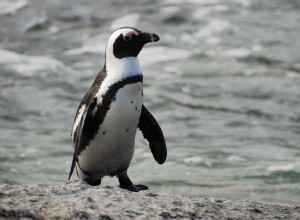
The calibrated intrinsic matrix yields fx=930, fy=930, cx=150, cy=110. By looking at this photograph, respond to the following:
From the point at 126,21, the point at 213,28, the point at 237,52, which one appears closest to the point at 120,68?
the point at 237,52

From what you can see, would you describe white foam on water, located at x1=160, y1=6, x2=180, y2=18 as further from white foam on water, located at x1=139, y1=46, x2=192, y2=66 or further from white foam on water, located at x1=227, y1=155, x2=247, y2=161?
white foam on water, located at x1=227, y1=155, x2=247, y2=161

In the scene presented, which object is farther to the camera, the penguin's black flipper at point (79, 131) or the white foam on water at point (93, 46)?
the white foam on water at point (93, 46)

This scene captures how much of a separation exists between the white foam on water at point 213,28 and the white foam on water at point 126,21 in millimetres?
1083

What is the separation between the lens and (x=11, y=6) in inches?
650

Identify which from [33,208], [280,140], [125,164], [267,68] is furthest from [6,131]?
[33,208]

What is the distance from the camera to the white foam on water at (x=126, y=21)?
1500 cm

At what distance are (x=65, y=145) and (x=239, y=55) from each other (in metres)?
4.42

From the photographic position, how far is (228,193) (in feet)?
27.4

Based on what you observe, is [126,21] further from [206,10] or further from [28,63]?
[28,63]

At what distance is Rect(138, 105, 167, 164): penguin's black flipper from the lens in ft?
17.7

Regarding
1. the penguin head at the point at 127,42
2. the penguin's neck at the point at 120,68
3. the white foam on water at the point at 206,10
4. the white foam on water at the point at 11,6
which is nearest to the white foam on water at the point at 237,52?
the white foam on water at the point at 206,10

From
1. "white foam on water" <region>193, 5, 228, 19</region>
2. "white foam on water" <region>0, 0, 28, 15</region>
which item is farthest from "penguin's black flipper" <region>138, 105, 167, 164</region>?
"white foam on water" <region>0, 0, 28, 15</region>

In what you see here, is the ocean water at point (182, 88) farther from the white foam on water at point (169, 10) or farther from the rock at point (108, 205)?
the rock at point (108, 205)

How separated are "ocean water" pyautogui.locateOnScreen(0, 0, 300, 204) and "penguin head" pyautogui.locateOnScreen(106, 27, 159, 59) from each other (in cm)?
338
